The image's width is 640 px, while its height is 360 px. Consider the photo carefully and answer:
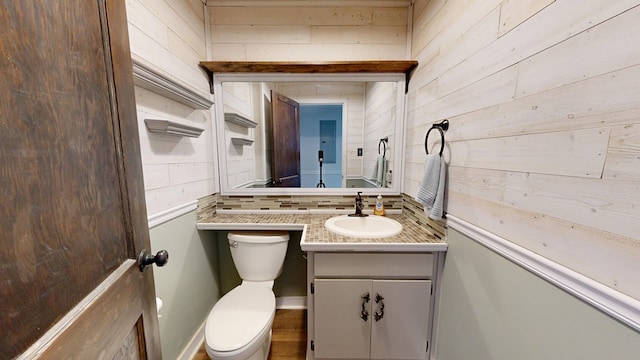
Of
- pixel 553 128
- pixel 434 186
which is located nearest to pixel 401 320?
pixel 434 186

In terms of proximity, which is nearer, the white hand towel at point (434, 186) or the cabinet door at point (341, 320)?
the white hand towel at point (434, 186)

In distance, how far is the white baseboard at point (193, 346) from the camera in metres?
1.36

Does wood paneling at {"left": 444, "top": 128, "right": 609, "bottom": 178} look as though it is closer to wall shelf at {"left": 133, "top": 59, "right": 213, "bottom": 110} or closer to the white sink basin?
the white sink basin

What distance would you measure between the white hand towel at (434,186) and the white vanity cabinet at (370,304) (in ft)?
0.89

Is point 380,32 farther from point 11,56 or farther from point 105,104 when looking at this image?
point 11,56

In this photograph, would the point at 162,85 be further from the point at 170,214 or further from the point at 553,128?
the point at 553,128

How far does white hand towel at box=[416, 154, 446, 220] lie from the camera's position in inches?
45.0

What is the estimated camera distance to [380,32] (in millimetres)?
1589

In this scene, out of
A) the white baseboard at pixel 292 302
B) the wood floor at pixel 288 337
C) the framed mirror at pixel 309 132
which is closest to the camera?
the wood floor at pixel 288 337

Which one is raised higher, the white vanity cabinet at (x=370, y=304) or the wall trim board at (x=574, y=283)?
the wall trim board at (x=574, y=283)

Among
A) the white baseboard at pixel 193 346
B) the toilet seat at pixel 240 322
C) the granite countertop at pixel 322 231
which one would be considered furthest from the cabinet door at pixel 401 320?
the white baseboard at pixel 193 346

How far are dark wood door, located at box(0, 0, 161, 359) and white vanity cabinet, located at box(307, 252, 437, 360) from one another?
2.76ft

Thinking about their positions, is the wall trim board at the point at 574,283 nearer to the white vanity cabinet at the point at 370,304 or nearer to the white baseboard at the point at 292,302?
the white vanity cabinet at the point at 370,304

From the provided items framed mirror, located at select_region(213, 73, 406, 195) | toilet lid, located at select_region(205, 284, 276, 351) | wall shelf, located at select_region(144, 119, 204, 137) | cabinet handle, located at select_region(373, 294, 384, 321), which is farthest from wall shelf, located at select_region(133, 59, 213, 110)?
cabinet handle, located at select_region(373, 294, 384, 321)
